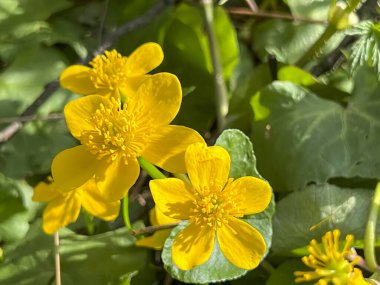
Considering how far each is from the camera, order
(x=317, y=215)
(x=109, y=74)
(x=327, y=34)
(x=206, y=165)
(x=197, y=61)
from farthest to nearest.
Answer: (x=197, y=61) < (x=327, y=34) < (x=317, y=215) < (x=109, y=74) < (x=206, y=165)

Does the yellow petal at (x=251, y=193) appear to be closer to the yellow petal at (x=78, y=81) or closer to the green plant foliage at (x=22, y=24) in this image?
the yellow petal at (x=78, y=81)

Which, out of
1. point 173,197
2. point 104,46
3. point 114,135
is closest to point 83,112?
point 114,135

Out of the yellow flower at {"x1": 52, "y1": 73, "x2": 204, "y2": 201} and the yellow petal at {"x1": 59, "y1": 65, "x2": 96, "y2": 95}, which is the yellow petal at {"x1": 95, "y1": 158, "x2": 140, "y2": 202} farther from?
the yellow petal at {"x1": 59, "y1": 65, "x2": 96, "y2": 95}

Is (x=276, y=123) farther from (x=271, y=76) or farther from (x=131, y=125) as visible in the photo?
(x=131, y=125)

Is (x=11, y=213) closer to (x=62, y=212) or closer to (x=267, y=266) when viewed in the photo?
(x=62, y=212)

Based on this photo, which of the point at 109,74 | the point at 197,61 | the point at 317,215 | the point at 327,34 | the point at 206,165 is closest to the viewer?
the point at 206,165

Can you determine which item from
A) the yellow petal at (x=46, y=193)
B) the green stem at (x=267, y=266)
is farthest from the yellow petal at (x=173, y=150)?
the green stem at (x=267, y=266)

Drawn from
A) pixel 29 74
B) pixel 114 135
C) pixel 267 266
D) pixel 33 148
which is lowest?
pixel 267 266
